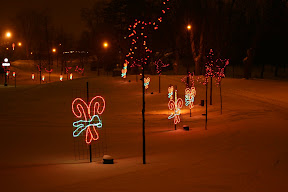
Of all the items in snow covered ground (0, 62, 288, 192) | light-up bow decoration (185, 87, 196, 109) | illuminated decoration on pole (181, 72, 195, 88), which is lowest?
snow covered ground (0, 62, 288, 192)

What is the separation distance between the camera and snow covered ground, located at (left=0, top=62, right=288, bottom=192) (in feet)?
24.9

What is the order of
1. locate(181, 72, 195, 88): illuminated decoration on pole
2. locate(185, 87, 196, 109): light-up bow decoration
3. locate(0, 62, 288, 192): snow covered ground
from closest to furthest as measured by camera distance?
locate(0, 62, 288, 192): snow covered ground < locate(185, 87, 196, 109): light-up bow decoration < locate(181, 72, 195, 88): illuminated decoration on pole

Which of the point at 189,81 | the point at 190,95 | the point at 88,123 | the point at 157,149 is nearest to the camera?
the point at 88,123

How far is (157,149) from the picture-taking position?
1241 centimetres

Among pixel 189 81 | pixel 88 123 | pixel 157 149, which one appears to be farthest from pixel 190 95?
pixel 189 81

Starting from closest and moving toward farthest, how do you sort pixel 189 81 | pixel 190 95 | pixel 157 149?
pixel 157 149
pixel 190 95
pixel 189 81

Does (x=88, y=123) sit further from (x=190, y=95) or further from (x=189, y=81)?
(x=189, y=81)

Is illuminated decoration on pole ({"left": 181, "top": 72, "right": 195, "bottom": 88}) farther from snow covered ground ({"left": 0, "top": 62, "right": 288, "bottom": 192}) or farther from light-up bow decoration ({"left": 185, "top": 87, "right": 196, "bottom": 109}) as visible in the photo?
light-up bow decoration ({"left": 185, "top": 87, "right": 196, "bottom": 109})

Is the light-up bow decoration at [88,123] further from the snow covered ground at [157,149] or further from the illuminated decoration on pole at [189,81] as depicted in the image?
the illuminated decoration on pole at [189,81]

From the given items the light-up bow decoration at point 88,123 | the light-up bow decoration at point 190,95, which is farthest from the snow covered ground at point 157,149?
the light-up bow decoration at point 190,95

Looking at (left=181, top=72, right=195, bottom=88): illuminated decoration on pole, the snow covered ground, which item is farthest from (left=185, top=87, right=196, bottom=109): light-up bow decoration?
(left=181, top=72, right=195, bottom=88): illuminated decoration on pole

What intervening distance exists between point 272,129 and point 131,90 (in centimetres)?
2203

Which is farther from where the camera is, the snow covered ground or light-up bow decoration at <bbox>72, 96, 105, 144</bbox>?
light-up bow decoration at <bbox>72, 96, 105, 144</bbox>

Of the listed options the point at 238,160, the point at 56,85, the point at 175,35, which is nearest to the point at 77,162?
the point at 238,160
